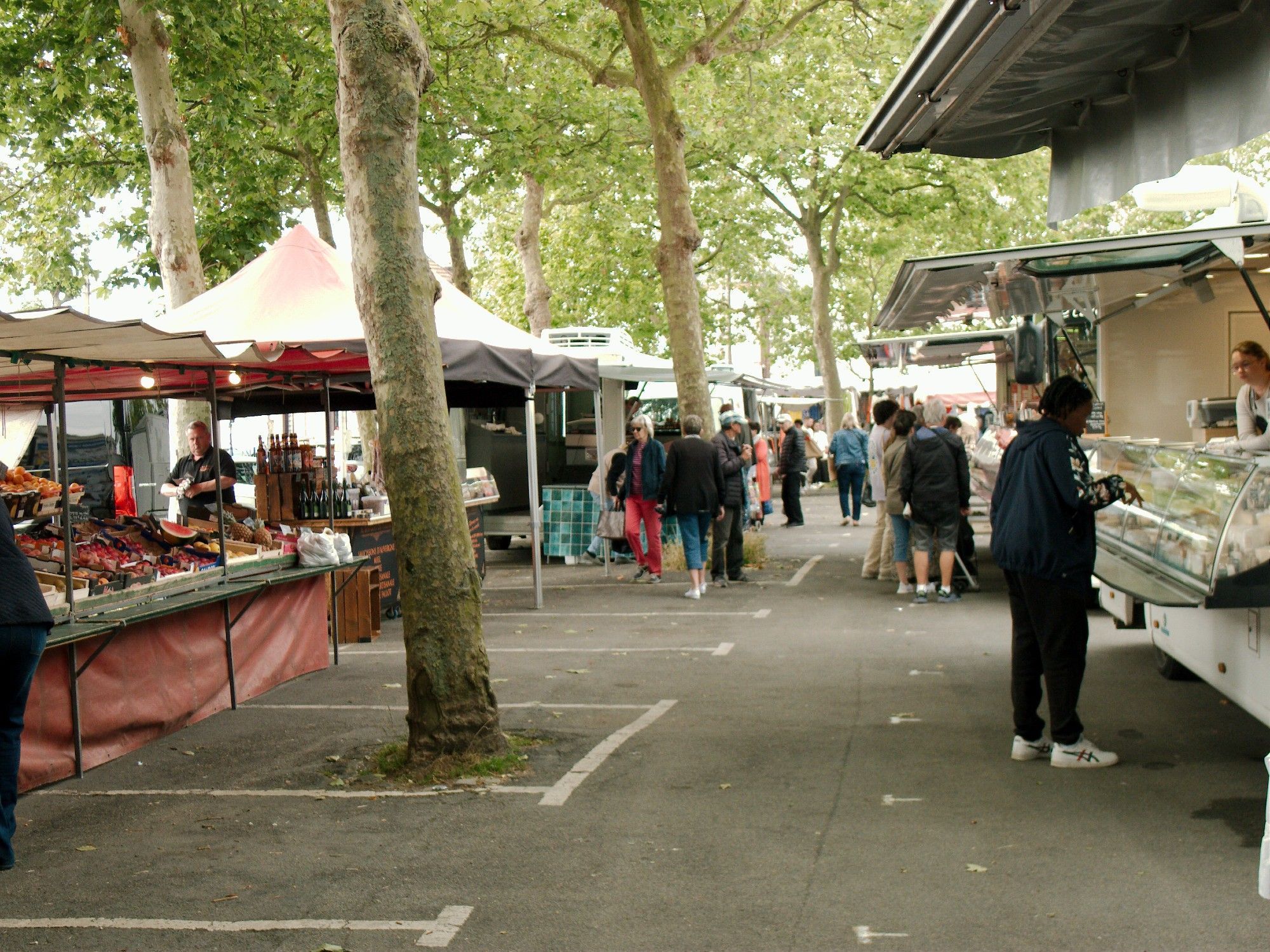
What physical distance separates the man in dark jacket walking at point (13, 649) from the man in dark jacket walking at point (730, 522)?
9189 millimetres

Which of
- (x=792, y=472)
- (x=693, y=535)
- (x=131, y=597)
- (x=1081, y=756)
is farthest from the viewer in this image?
(x=792, y=472)

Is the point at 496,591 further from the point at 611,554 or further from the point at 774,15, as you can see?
the point at 774,15

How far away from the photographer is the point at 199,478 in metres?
11.6

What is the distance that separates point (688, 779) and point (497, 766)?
3.33 ft

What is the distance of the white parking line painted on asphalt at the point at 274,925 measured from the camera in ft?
15.5

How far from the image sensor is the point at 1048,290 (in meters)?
11.0

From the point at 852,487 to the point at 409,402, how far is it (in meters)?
16.0

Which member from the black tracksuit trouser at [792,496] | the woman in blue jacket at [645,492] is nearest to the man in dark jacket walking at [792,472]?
the black tracksuit trouser at [792,496]

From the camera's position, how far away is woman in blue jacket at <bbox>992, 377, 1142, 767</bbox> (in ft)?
20.8

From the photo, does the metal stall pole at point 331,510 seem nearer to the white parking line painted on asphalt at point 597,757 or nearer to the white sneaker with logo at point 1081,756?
the white parking line painted on asphalt at point 597,757

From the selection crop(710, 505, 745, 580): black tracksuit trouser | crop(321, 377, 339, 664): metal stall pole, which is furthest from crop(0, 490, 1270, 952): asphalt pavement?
crop(710, 505, 745, 580): black tracksuit trouser

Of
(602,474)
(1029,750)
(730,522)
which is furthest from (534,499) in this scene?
(1029,750)

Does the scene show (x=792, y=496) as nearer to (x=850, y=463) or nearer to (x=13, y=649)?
(x=850, y=463)

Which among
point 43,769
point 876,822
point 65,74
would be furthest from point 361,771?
point 65,74
